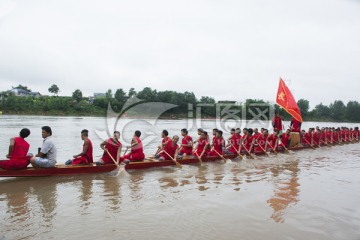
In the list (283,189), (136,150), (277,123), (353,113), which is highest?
(353,113)

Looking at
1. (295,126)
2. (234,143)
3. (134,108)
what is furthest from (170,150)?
(134,108)

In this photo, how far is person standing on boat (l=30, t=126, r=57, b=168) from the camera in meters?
6.83

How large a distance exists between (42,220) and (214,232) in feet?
8.69

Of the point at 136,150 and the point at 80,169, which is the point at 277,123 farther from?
the point at 80,169

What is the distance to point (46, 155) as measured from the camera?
278 inches

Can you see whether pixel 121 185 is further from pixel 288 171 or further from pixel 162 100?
pixel 162 100

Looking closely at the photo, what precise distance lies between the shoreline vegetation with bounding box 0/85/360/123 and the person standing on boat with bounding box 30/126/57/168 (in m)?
46.5

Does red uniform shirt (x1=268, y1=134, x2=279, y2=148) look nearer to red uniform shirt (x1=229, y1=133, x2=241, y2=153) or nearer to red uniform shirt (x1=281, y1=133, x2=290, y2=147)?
red uniform shirt (x1=281, y1=133, x2=290, y2=147)

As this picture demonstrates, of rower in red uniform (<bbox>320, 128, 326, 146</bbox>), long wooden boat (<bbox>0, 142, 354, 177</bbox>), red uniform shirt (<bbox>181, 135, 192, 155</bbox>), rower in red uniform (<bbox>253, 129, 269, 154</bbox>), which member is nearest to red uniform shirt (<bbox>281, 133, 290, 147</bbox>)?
rower in red uniform (<bbox>253, 129, 269, 154</bbox>)

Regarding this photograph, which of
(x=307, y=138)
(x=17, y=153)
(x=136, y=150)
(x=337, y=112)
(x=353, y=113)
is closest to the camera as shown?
(x=17, y=153)

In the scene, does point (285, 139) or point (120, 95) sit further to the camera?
point (120, 95)

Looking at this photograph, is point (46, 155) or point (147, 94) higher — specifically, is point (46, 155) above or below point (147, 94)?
below

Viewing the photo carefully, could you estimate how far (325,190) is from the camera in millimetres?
7109

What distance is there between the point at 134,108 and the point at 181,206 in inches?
2071
